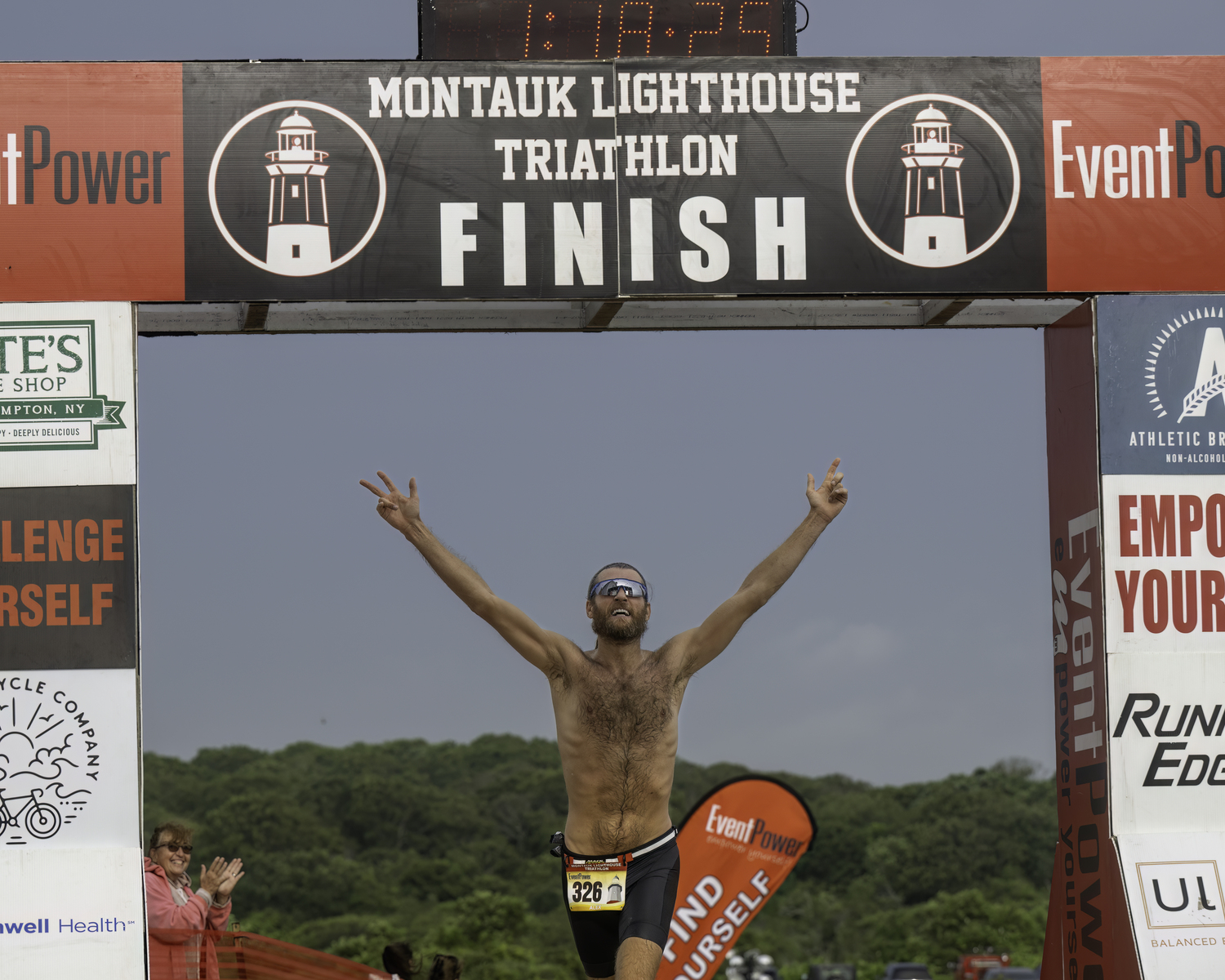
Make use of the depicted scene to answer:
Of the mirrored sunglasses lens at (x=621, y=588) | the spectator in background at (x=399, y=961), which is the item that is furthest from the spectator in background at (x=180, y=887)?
the mirrored sunglasses lens at (x=621, y=588)

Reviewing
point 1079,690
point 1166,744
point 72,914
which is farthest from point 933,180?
point 72,914

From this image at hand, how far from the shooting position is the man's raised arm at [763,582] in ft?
22.9

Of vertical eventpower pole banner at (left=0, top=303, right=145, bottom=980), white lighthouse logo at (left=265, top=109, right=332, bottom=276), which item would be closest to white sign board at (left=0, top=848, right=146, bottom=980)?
vertical eventpower pole banner at (left=0, top=303, right=145, bottom=980)

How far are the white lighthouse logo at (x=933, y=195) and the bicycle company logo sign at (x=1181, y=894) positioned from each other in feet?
10.9

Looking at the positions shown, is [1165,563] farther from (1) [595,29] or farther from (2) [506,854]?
(2) [506,854]

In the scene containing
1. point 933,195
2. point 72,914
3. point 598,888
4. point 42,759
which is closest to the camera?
point 598,888

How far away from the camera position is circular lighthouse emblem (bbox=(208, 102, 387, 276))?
8008 mm

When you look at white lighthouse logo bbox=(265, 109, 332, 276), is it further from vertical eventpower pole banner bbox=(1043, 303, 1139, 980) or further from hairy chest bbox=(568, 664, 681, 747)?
vertical eventpower pole banner bbox=(1043, 303, 1139, 980)

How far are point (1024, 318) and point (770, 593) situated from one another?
9.88 ft

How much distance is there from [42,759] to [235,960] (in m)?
1.61

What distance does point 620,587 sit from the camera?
23.0 ft

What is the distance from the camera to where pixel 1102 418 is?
8312 mm

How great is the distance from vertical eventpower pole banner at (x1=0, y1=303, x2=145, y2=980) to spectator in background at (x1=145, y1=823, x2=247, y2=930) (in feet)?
1.13

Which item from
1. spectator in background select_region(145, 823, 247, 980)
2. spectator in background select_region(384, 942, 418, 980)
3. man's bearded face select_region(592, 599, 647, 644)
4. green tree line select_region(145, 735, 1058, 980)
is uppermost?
man's bearded face select_region(592, 599, 647, 644)
